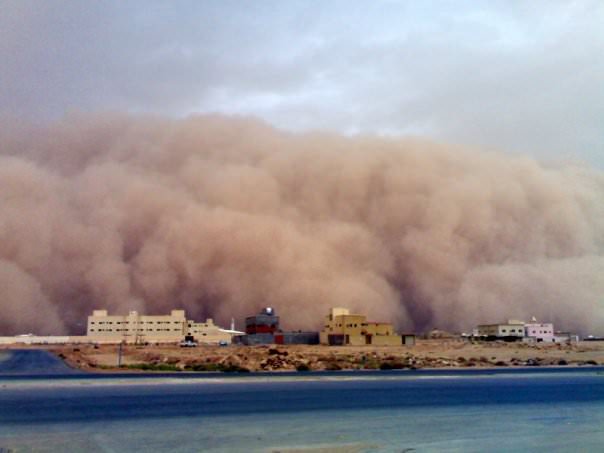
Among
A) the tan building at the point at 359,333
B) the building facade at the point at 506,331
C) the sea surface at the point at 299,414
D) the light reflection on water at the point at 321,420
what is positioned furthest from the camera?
the building facade at the point at 506,331

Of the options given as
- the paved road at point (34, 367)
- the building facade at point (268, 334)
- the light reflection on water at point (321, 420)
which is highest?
the building facade at point (268, 334)

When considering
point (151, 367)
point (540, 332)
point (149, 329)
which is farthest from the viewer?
point (149, 329)

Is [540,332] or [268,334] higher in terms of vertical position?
[540,332]

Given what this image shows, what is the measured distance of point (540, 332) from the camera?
205 feet

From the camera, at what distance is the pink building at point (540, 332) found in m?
61.9

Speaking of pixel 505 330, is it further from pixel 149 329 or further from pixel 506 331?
pixel 149 329

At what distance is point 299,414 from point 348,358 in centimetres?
2729

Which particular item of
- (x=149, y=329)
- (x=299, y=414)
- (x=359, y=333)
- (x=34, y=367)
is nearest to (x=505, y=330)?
(x=359, y=333)

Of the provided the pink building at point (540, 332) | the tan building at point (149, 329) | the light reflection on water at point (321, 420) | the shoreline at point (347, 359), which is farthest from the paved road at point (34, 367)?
the pink building at point (540, 332)

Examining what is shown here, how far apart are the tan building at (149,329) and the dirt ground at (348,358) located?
11507 millimetres

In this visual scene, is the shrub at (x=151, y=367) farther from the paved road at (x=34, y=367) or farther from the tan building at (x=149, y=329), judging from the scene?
the tan building at (x=149, y=329)

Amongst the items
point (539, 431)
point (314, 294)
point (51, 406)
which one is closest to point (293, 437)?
point (539, 431)

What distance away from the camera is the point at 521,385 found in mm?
29344

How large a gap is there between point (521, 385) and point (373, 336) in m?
28.0
